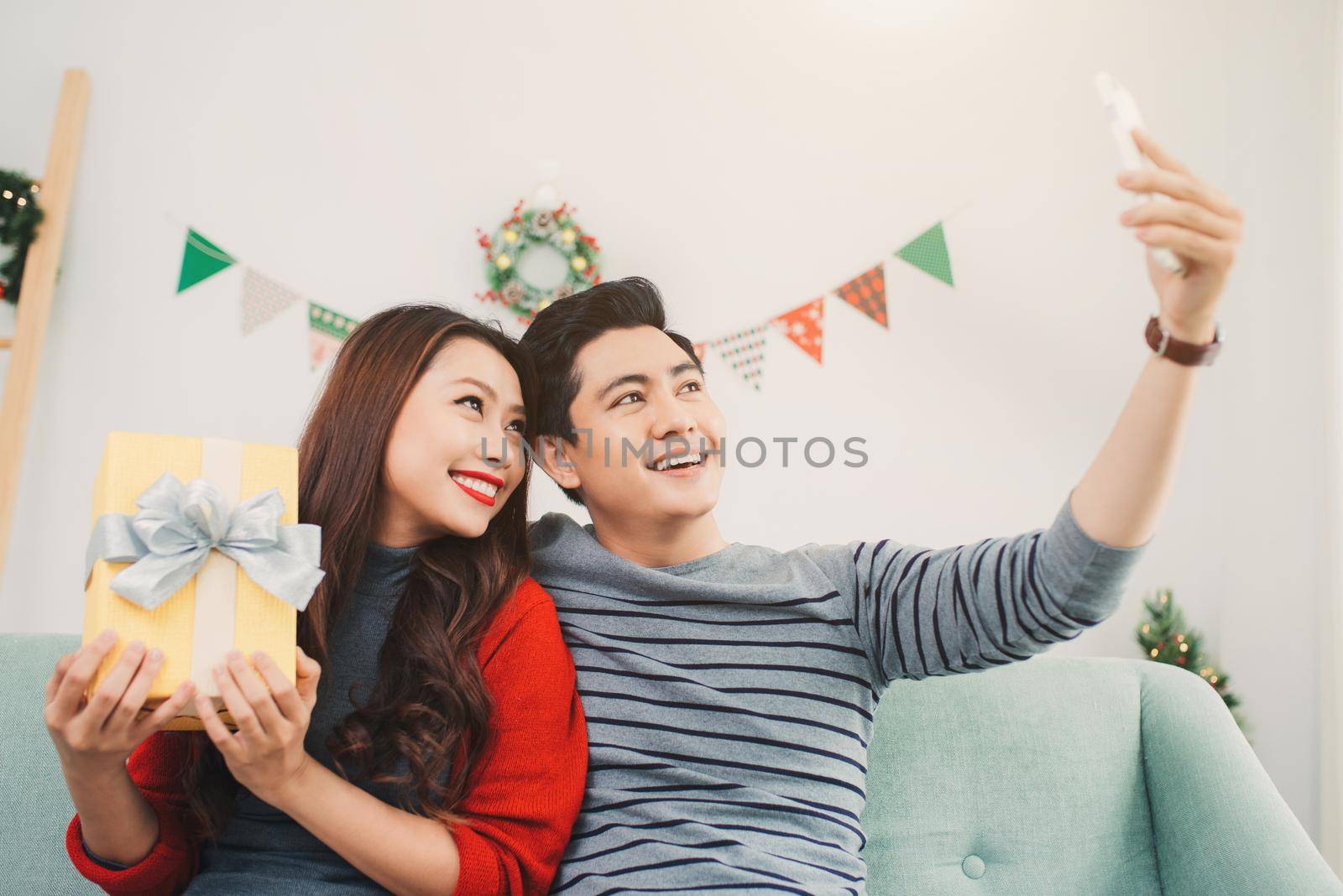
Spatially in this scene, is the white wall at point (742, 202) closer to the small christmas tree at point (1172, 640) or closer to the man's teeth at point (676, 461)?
the small christmas tree at point (1172, 640)

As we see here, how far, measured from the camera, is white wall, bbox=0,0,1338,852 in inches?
121

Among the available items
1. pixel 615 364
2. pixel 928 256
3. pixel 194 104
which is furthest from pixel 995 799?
pixel 194 104

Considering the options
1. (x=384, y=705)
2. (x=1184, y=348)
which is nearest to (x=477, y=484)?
(x=384, y=705)

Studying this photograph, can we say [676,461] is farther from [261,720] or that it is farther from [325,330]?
[325,330]

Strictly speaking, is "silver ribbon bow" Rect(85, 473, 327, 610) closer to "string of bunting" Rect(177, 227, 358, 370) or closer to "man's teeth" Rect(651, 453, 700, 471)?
"man's teeth" Rect(651, 453, 700, 471)

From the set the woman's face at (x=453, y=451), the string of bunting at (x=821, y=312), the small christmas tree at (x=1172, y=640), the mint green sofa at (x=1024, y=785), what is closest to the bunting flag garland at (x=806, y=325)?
the string of bunting at (x=821, y=312)

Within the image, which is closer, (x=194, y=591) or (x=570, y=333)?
(x=194, y=591)

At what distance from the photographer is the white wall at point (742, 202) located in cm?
306

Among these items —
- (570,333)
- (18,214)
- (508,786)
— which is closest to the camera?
(508,786)

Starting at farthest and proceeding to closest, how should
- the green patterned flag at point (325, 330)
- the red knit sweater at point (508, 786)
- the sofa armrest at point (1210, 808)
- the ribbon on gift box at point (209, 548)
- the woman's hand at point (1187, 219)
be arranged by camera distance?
the green patterned flag at point (325, 330)
the sofa armrest at point (1210, 808)
the red knit sweater at point (508, 786)
the ribbon on gift box at point (209, 548)
the woman's hand at point (1187, 219)

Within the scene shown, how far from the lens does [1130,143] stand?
35.7 inches

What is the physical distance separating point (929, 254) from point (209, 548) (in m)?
2.56

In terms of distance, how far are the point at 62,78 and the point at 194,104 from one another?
396mm

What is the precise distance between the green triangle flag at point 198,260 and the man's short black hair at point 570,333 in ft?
5.93
